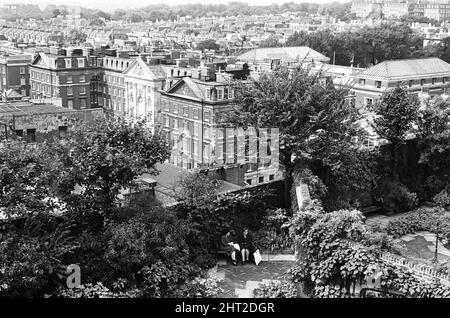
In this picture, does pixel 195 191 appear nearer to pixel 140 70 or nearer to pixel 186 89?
pixel 186 89

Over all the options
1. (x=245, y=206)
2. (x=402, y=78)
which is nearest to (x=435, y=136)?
(x=245, y=206)

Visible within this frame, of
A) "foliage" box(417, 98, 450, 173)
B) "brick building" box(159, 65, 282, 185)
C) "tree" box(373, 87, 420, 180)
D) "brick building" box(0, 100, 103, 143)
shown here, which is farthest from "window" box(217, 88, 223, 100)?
"foliage" box(417, 98, 450, 173)

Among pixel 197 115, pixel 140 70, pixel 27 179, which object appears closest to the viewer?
pixel 27 179

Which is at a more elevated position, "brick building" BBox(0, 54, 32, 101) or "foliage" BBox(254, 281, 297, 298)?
"brick building" BBox(0, 54, 32, 101)

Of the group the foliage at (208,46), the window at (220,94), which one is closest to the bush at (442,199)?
the window at (220,94)

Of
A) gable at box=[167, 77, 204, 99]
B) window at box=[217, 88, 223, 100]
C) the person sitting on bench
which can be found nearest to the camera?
the person sitting on bench

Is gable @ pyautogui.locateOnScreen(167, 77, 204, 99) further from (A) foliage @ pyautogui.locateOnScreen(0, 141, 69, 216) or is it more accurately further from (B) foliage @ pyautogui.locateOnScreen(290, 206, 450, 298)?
(B) foliage @ pyautogui.locateOnScreen(290, 206, 450, 298)
